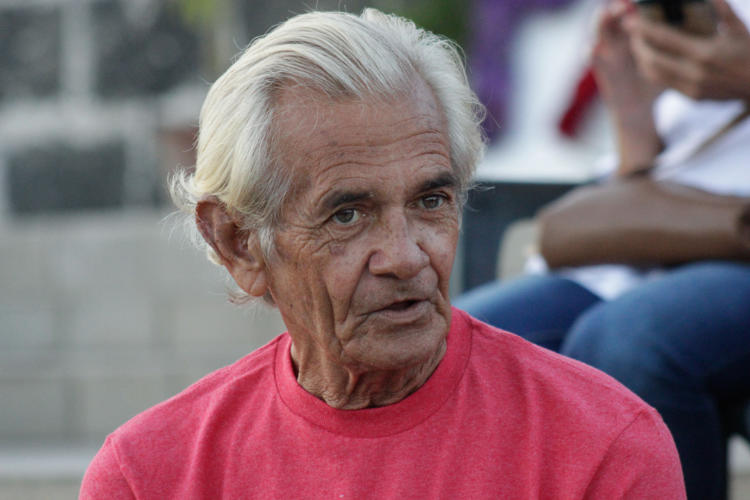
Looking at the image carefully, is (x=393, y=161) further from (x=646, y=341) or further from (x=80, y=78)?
(x=80, y=78)

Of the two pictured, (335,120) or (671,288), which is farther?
(671,288)

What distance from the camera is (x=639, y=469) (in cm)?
161

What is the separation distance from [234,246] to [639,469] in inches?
33.6

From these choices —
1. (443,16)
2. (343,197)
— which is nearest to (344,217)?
(343,197)

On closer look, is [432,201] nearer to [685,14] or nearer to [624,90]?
[685,14]

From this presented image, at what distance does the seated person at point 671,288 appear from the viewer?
2193 mm

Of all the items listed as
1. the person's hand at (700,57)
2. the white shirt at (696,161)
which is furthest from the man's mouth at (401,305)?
the person's hand at (700,57)

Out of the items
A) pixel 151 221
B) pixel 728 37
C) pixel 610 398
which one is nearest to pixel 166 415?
pixel 610 398

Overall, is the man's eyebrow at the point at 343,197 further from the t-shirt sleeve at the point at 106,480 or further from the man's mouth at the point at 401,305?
the t-shirt sleeve at the point at 106,480

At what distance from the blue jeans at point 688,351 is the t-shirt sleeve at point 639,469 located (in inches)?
21.6

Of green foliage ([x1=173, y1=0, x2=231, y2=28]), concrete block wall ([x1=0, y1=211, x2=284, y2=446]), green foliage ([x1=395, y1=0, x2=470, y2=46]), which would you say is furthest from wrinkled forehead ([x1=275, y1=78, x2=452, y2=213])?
green foliage ([x1=173, y1=0, x2=231, y2=28])

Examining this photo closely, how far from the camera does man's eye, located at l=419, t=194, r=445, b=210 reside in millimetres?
1801

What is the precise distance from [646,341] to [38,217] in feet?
18.7

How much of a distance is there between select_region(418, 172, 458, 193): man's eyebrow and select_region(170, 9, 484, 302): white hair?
8cm
